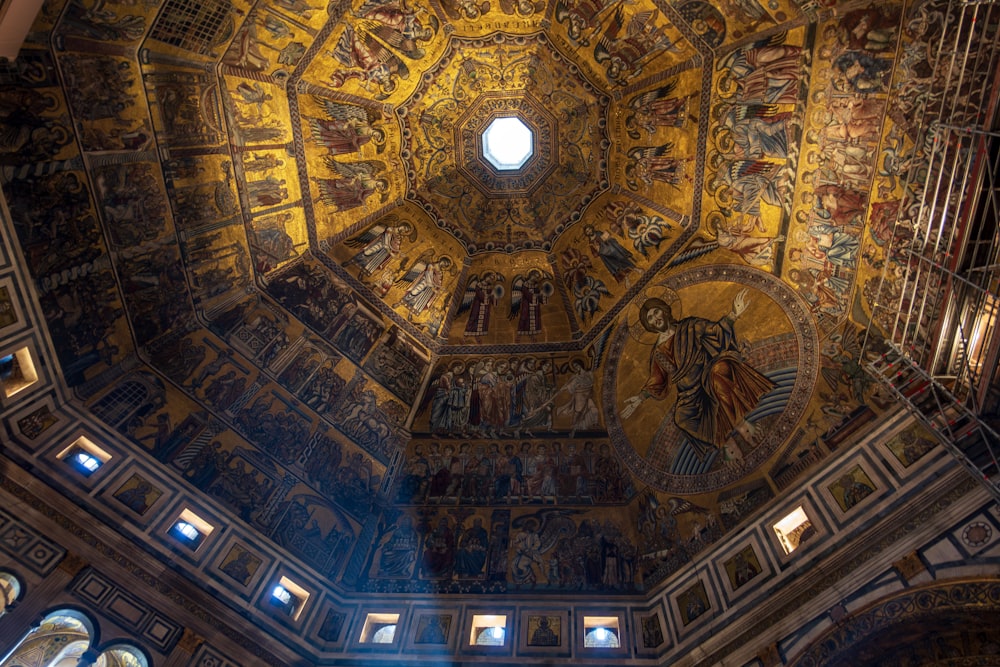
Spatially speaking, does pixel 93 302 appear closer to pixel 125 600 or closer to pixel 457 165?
pixel 125 600

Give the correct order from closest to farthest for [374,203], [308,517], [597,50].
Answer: [308,517], [597,50], [374,203]

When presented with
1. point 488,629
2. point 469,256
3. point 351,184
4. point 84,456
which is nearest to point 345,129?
point 351,184

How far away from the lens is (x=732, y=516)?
11.9 metres

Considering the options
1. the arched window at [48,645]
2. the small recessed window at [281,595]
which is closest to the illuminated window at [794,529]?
the small recessed window at [281,595]

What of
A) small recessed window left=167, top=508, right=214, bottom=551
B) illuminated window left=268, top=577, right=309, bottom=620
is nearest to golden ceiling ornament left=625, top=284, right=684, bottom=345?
illuminated window left=268, top=577, right=309, bottom=620

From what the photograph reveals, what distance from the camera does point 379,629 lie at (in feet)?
43.5

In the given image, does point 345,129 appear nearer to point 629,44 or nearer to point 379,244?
point 379,244

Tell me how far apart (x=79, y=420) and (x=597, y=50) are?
13.5 metres

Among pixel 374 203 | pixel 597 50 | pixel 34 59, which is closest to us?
pixel 34 59

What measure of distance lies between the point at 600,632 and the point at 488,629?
2.27 metres

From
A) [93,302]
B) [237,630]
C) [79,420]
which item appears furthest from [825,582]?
[93,302]

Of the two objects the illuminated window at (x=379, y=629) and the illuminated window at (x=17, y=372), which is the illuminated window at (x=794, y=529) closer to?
the illuminated window at (x=379, y=629)

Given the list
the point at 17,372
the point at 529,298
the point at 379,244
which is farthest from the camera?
the point at 529,298

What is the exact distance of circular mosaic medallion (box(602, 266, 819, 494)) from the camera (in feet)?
40.7
